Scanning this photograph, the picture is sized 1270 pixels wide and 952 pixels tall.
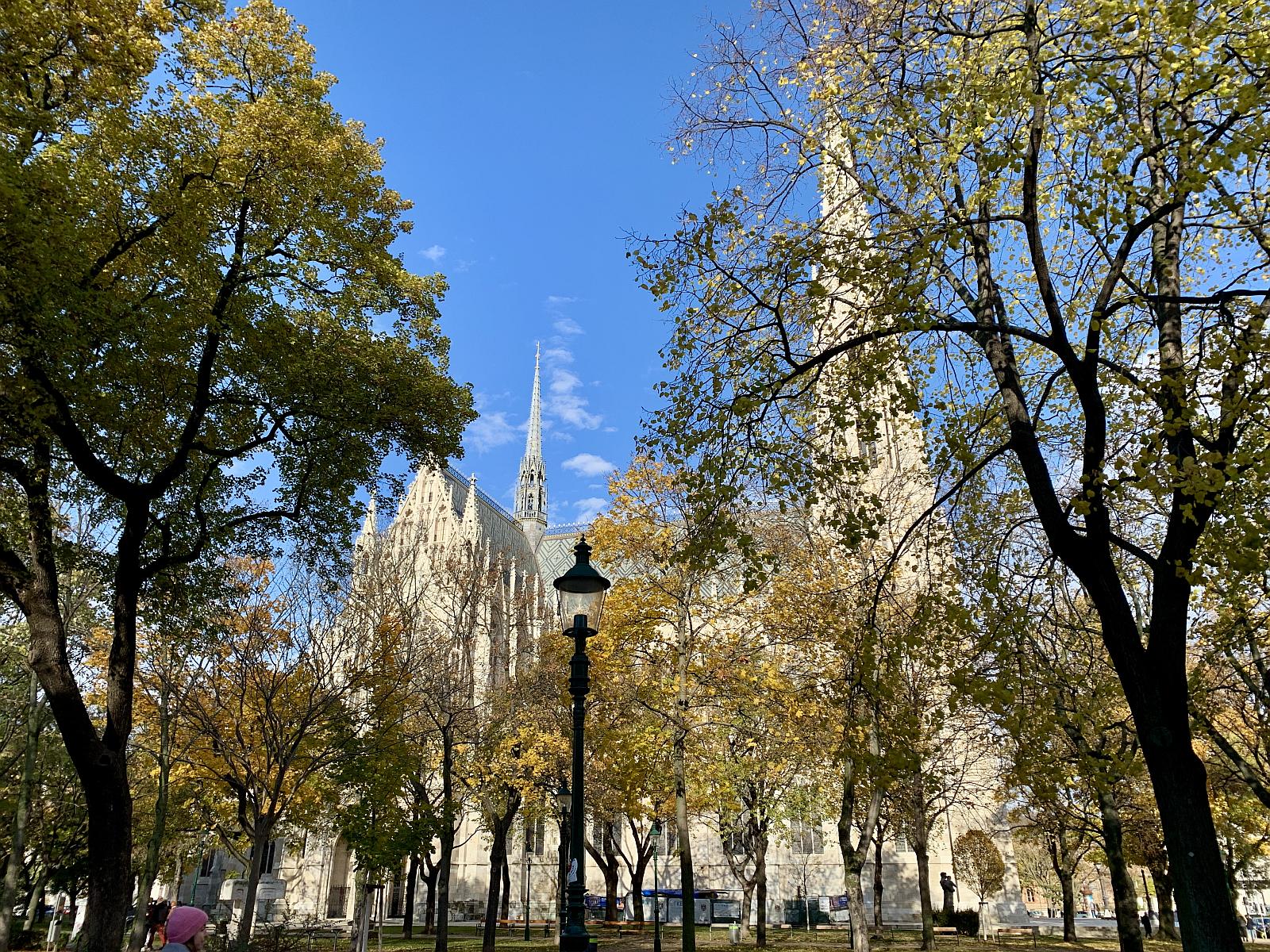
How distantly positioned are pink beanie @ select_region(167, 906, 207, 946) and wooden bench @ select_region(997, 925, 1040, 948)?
3105cm

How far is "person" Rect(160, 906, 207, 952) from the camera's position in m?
5.90

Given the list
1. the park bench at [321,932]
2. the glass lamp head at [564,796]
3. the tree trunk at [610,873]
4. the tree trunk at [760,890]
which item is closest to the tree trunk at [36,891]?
A: the park bench at [321,932]

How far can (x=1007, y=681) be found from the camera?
31.2 feet

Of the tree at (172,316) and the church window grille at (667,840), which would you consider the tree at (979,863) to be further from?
the tree at (172,316)

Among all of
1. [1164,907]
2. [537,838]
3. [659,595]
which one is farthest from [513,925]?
A: [1164,907]

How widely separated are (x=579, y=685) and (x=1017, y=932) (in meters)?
34.1

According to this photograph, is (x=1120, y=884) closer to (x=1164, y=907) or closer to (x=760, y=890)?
(x=760, y=890)

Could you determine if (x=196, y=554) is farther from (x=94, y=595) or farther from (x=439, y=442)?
(x=94, y=595)

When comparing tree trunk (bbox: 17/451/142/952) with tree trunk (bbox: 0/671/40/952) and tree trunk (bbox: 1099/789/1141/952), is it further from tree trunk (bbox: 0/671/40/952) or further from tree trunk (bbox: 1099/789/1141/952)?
tree trunk (bbox: 1099/789/1141/952)

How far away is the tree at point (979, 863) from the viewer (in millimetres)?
39594

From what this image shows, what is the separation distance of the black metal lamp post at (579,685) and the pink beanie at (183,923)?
3576mm

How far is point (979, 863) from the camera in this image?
41.5 m

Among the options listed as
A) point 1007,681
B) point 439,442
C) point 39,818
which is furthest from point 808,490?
point 39,818

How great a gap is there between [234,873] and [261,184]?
4394 centimetres
